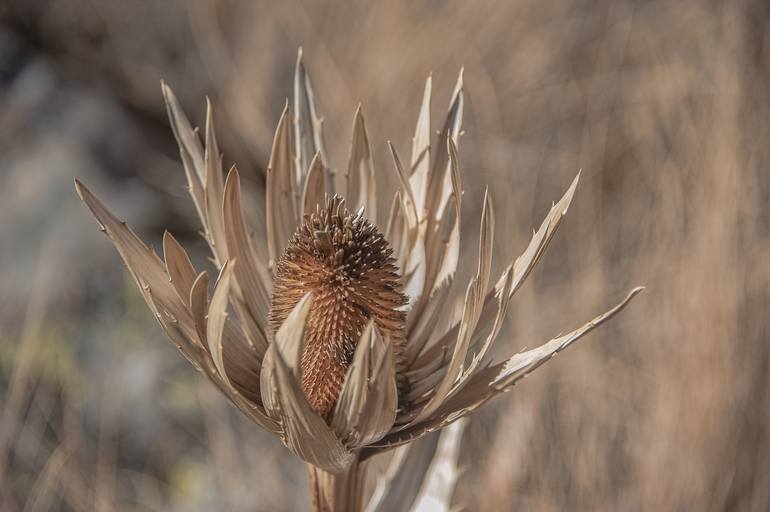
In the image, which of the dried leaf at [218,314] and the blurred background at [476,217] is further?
the blurred background at [476,217]

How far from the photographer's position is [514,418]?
1.82 m

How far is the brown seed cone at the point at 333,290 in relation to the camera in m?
0.64

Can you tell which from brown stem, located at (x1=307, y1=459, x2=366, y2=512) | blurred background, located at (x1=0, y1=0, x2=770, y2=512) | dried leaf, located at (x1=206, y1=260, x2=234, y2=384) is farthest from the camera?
blurred background, located at (x1=0, y1=0, x2=770, y2=512)

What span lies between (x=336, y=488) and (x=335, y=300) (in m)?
0.15

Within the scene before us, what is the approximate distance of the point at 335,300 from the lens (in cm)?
65

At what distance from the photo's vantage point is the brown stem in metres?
0.64

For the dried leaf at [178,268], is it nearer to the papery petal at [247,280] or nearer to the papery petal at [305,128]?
the papery petal at [247,280]

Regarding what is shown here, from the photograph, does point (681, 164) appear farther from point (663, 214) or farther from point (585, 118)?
point (585, 118)

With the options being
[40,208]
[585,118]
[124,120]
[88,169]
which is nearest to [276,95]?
[124,120]

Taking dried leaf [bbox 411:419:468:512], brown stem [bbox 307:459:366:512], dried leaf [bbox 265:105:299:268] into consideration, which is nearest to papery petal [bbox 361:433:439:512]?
dried leaf [bbox 411:419:468:512]

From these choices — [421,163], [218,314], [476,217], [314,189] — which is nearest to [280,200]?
[314,189]

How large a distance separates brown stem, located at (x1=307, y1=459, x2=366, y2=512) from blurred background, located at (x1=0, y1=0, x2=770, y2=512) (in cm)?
105

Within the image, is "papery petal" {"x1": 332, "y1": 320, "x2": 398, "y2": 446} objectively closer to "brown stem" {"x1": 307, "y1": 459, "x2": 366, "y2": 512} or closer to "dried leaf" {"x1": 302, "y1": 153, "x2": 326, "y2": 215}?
"brown stem" {"x1": 307, "y1": 459, "x2": 366, "y2": 512}

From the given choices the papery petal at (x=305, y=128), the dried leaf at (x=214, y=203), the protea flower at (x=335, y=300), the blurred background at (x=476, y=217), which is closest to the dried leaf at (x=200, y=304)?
the protea flower at (x=335, y=300)
